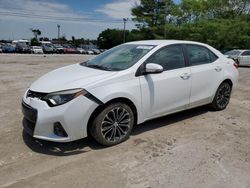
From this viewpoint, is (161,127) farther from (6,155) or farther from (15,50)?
(15,50)

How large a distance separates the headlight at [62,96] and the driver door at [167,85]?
104cm

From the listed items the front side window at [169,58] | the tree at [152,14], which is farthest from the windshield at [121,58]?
the tree at [152,14]

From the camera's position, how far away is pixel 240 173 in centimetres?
317

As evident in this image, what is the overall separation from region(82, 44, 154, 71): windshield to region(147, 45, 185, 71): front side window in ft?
0.56

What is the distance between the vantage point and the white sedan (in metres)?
3.45

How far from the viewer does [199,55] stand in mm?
5078

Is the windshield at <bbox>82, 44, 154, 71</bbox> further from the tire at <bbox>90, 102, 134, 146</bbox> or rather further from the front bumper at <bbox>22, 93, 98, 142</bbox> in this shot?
the front bumper at <bbox>22, 93, 98, 142</bbox>

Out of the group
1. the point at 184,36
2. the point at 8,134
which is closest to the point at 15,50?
the point at 184,36

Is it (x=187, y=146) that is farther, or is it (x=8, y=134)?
(x=8, y=134)

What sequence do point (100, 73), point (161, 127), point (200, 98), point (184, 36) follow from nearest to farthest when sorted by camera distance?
point (100, 73) < point (161, 127) < point (200, 98) < point (184, 36)

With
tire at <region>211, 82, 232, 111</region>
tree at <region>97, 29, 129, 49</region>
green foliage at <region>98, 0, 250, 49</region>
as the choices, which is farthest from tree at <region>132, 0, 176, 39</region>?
tire at <region>211, 82, 232, 111</region>

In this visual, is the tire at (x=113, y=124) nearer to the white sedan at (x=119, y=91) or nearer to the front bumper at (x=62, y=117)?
the white sedan at (x=119, y=91)

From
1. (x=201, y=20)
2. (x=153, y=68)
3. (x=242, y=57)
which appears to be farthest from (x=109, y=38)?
(x=153, y=68)

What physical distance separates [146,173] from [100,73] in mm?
1586
